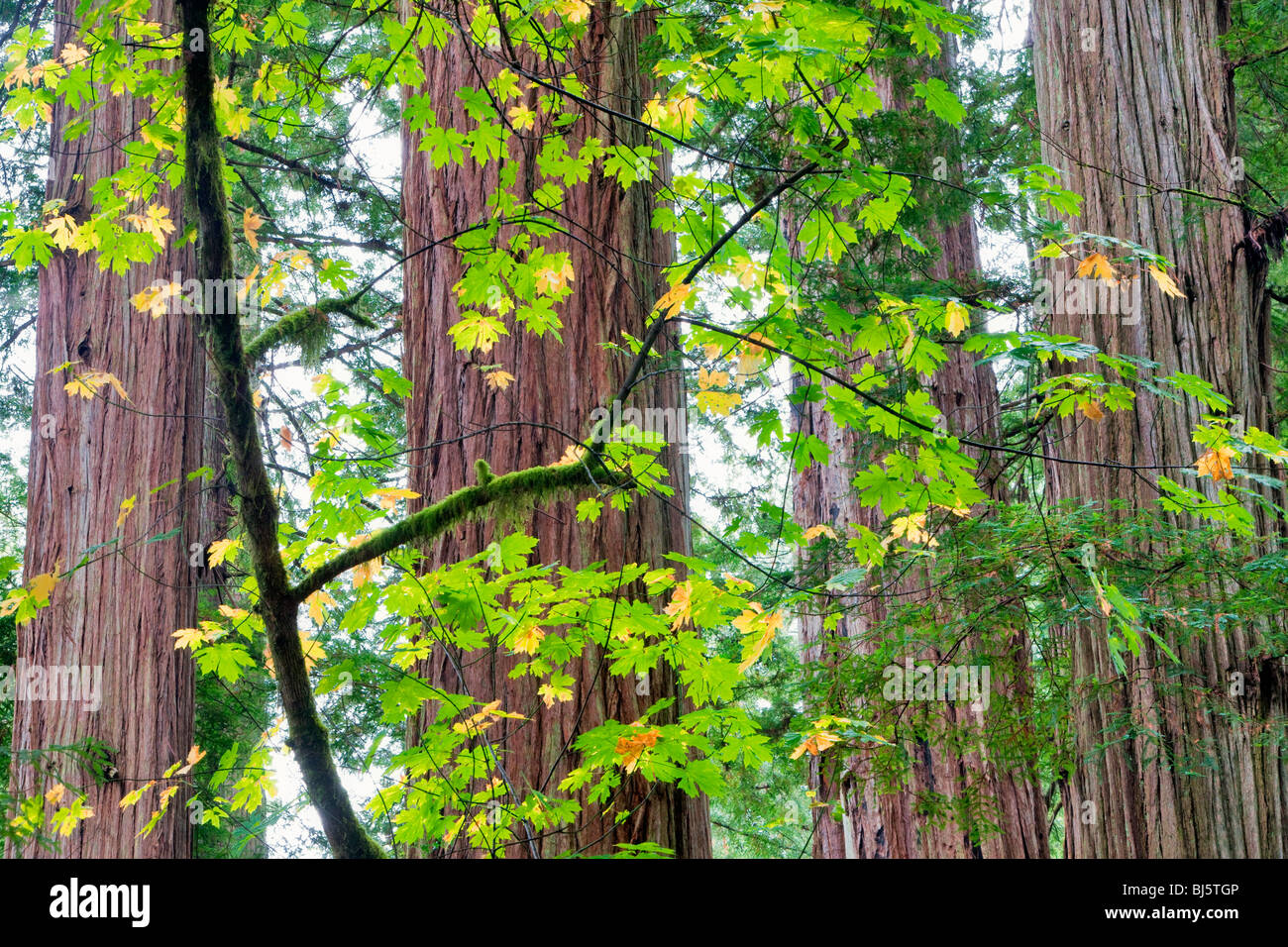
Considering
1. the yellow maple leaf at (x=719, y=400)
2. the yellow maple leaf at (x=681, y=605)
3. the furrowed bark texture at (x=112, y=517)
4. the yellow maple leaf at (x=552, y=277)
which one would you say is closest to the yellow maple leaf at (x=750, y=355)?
the yellow maple leaf at (x=719, y=400)

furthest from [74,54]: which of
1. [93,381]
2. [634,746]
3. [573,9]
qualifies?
[634,746]

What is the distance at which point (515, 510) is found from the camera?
2918 millimetres

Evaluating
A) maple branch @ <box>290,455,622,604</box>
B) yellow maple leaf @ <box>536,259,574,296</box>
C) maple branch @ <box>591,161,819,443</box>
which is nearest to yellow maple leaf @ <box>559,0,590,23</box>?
yellow maple leaf @ <box>536,259,574,296</box>

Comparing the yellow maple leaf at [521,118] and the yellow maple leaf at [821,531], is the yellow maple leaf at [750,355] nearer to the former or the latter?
the yellow maple leaf at [521,118]

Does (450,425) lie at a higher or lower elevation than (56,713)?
higher

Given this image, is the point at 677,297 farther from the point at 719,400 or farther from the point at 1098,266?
the point at 1098,266

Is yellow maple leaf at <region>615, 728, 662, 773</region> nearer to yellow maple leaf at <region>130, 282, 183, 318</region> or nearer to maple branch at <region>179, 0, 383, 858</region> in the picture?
maple branch at <region>179, 0, 383, 858</region>

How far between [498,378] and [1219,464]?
2.26 metres

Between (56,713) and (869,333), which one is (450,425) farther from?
(56,713)

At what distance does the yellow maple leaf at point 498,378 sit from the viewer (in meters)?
3.26

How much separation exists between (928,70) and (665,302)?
6.65m

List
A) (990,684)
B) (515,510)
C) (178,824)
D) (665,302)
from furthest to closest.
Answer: (178,824), (990,684), (515,510), (665,302)

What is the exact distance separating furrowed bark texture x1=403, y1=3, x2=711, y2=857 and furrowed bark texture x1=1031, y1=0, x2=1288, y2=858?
5.65ft
